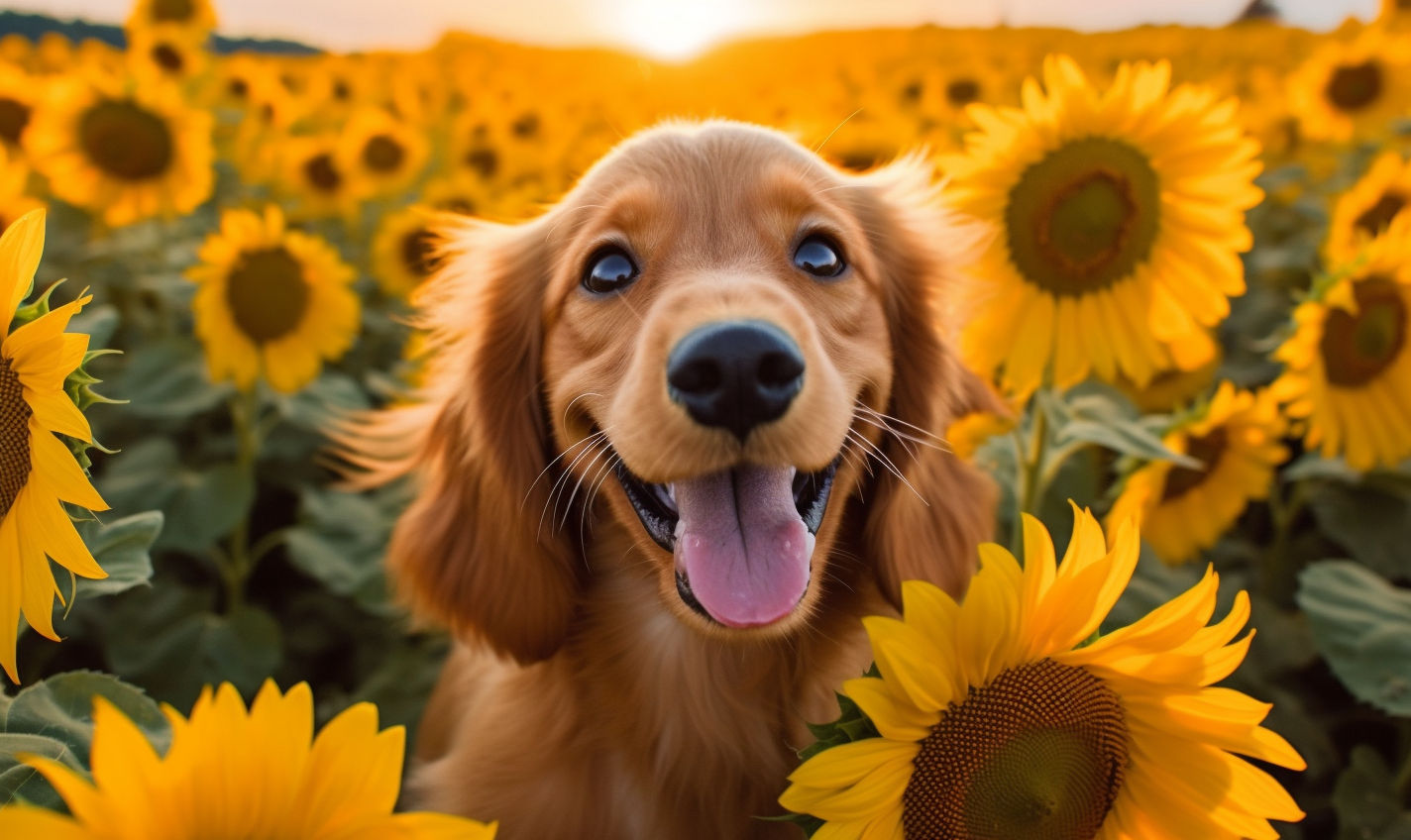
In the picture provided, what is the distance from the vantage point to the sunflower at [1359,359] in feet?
7.26

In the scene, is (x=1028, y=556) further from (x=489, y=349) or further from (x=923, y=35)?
(x=923, y=35)

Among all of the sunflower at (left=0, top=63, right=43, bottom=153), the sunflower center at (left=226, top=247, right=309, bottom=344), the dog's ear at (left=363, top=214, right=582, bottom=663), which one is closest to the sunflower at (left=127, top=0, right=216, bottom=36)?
the sunflower at (left=0, top=63, right=43, bottom=153)

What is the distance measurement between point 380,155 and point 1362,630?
5.02 metres

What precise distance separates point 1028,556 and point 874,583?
984 mm

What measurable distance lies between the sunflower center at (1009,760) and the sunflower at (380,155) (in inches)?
190

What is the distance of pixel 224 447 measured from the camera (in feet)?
11.6

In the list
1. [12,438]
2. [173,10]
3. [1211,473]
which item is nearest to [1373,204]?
[1211,473]

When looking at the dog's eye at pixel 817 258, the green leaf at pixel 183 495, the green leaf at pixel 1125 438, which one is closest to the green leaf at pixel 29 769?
the dog's eye at pixel 817 258

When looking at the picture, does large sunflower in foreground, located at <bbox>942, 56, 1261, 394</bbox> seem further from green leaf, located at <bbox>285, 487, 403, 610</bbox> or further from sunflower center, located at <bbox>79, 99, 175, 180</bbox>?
sunflower center, located at <bbox>79, 99, 175, 180</bbox>

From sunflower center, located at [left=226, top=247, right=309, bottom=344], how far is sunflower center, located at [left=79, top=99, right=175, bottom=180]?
1126 mm

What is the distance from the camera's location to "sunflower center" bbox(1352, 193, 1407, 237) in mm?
3154

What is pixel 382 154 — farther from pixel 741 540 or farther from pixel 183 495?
pixel 741 540

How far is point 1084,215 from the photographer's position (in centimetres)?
194

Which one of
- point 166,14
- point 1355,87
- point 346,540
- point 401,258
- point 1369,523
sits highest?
point 166,14
